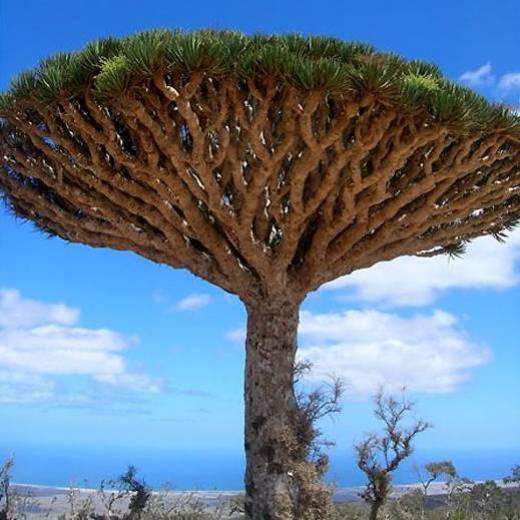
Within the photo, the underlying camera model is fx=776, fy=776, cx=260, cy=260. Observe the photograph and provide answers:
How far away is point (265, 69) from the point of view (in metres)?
6.41

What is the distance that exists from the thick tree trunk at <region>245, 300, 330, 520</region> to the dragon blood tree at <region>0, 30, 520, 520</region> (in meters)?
0.01

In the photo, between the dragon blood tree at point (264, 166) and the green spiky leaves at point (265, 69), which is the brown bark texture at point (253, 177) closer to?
the dragon blood tree at point (264, 166)

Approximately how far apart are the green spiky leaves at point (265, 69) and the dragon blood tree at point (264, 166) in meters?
0.02

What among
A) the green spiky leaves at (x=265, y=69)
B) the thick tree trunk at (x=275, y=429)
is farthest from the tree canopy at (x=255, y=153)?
the thick tree trunk at (x=275, y=429)

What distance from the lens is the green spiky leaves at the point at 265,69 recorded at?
6.38 meters

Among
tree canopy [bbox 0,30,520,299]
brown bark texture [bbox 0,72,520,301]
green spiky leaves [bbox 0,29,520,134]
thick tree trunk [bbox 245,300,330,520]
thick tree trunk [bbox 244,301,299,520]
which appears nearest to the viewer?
green spiky leaves [bbox 0,29,520,134]

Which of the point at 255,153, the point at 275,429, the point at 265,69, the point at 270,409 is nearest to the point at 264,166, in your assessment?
the point at 255,153

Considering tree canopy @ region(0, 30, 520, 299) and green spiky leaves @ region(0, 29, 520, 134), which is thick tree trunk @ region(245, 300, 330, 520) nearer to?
tree canopy @ region(0, 30, 520, 299)

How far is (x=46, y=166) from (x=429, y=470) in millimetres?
5827

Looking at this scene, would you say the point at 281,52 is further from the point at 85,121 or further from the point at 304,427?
the point at 304,427

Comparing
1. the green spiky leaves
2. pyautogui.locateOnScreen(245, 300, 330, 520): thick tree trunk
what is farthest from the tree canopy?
pyautogui.locateOnScreen(245, 300, 330, 520): thick tree trunk

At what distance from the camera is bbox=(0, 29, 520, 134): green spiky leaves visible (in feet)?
20.9

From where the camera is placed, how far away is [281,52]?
6406mm

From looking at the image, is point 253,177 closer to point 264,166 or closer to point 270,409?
point 264,166
